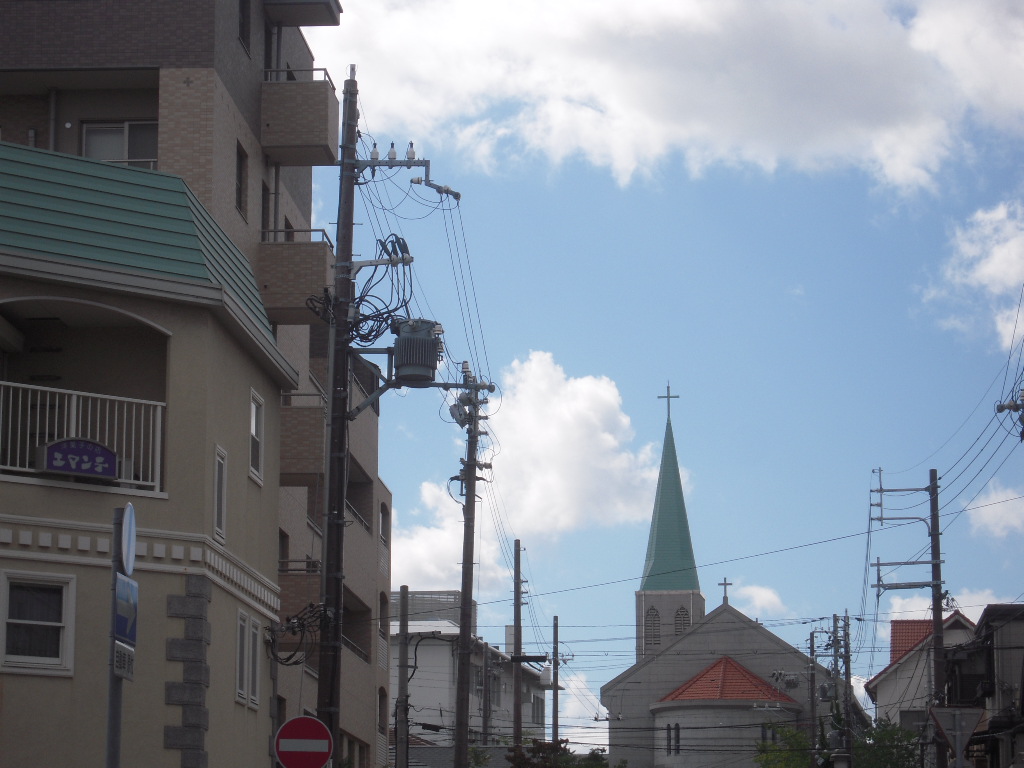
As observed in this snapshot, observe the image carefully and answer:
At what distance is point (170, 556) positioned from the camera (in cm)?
1683

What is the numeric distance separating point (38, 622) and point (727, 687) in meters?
68.0

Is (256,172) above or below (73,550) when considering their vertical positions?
above

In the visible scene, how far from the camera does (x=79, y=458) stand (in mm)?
16328

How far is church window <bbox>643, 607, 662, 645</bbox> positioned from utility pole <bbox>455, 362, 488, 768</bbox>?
83.8 m

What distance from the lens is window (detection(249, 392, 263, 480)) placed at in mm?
19953

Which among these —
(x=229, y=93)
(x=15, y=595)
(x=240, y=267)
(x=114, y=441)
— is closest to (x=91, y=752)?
(x=15, y=595)

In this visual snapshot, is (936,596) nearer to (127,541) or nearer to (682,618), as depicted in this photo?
(127,541)

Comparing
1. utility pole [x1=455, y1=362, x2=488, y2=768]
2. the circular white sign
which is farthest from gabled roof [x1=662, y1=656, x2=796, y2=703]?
the circular white sign

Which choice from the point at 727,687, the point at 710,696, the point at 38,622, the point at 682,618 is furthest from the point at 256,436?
the point at 682,618

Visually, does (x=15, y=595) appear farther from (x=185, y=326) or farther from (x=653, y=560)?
(x=653, y=560)

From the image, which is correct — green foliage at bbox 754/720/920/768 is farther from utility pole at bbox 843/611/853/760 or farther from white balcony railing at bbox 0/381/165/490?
white balcony railing at bbox 0/381/165/490

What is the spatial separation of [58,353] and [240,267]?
323 cm

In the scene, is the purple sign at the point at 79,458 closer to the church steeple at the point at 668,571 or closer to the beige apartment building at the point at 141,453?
the beige apartment building at the point at 141,453

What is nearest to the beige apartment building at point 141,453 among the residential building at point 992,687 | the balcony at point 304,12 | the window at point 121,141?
the window at point 121,141
